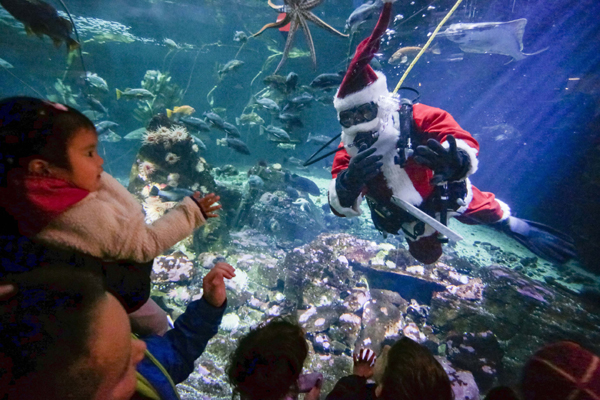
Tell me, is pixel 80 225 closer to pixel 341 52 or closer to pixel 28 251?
pixel 28 251

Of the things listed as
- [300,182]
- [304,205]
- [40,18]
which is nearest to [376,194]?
[40,18]

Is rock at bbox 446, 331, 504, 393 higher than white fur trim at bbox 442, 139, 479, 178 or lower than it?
lower

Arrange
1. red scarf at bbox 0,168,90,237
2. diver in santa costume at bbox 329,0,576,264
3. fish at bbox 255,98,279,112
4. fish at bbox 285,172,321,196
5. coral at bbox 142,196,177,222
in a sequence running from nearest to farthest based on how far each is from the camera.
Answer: red scarf at bbox 0,168,90,237
diver in santa costume at bbox 329,0,576,264
coral at bbox 142,196,177,222
fish at bbox 255,98,279,112
fish at bbox 285,172,321,196

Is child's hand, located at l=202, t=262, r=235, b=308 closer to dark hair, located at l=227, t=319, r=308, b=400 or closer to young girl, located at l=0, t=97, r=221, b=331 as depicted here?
dark hair, located at l=227, t=319, r=308, b=400

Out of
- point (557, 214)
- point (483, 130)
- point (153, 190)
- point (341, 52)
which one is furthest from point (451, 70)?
point (153, 190)

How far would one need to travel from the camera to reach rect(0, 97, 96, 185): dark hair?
26.4 inches

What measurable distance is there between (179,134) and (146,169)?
1311 millimetres

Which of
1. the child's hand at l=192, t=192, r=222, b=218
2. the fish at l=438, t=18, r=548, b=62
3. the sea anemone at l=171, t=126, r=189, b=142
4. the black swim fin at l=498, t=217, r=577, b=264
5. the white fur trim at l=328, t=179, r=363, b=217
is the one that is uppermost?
the fish at l=438, t=18, r=548, b=62

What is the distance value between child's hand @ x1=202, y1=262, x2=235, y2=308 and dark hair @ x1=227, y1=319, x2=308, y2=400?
13.8 inches

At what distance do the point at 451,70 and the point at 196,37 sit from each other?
78.7 ft

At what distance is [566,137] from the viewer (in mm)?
10516

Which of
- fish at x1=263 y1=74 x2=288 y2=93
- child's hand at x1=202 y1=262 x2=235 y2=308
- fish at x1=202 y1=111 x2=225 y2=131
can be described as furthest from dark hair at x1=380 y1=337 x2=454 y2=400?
fish at x1=263 y1=74 x2=288 y2=93

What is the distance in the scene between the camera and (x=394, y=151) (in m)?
2.55

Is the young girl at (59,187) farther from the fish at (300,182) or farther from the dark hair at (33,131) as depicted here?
the fish at (300,182)
